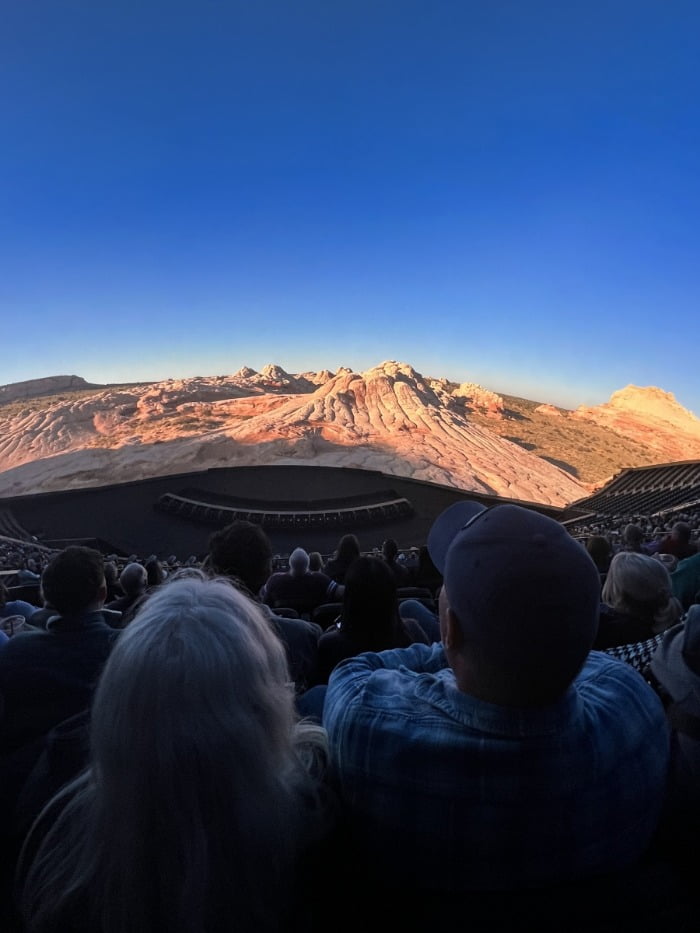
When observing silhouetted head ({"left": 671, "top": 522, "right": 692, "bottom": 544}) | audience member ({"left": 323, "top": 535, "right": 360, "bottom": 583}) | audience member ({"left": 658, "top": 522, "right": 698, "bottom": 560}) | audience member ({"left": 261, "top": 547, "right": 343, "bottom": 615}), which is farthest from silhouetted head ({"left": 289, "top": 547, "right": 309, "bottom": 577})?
silhouetted head ({"left": 671, "top": 522, "right": 692, "bottom": 544})

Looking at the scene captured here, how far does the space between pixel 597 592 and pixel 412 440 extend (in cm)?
3286

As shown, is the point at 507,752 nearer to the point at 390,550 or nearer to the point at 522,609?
the point at 522,609

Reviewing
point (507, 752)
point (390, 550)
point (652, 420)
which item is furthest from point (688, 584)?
point (652, 420)

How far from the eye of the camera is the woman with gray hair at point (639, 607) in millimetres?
2945

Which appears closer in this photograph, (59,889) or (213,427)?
(59,889)

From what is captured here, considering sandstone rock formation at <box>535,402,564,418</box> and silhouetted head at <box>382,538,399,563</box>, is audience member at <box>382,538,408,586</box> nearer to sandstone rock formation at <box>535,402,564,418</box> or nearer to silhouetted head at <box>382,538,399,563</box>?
silhouetted head at <box>382,538,399,563</box>

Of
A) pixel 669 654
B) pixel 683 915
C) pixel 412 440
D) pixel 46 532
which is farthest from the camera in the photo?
pixel 412 440

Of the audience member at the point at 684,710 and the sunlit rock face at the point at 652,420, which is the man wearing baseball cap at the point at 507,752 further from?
the sunlit rock face at the point at 652,420

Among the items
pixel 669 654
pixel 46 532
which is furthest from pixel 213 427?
pixel 669 654

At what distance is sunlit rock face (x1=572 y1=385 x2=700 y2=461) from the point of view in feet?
152

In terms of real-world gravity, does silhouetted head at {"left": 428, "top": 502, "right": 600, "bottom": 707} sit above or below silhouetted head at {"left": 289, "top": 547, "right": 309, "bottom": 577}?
above

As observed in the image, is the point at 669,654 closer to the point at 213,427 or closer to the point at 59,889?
the point at 59,889

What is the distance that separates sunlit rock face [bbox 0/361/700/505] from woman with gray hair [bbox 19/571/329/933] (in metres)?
25.4

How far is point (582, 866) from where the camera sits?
1.18m
